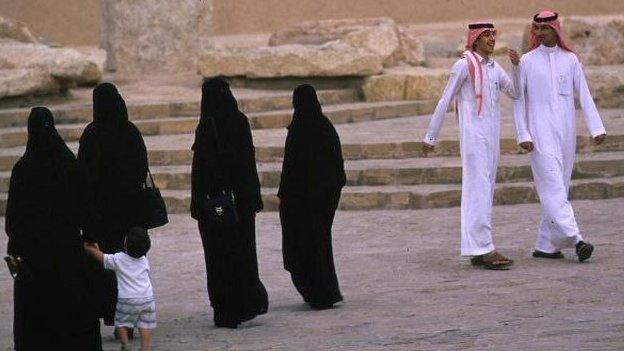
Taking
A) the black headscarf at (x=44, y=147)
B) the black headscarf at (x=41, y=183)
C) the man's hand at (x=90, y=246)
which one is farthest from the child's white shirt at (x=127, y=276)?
the black headscarf at (x=44, y=147)

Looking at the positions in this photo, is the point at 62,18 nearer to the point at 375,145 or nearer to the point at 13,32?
the point at 13,32

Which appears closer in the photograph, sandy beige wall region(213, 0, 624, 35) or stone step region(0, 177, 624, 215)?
stone step region(0, 177, 624, 215)

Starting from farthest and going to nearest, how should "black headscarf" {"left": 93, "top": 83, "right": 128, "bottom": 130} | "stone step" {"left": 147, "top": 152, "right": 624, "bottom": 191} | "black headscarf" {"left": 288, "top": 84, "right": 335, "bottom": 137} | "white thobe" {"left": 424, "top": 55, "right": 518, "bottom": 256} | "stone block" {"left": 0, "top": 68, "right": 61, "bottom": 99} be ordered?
"stone block" {"left": 0, "top": 68, "right": 61, "bottom": 99} < "stone step" {"left": 147, "top": 152, "right": 624, "bottom": 191} < "white thobe" {"left": 424, "top": 55, "right": 518, "bottom": 256} < "black headscarf" {"left": 288, "top": 84, "right": 335, "bottom": 137} < "black headscarf" {"left": 93, "top": 83, "right": 128, "bottom": 130}

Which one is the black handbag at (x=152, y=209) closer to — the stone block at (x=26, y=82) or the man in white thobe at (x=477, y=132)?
the man in white thobe at (x=477, y=132)

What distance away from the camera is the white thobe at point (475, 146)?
32.3 ft

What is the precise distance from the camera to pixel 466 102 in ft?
32.5

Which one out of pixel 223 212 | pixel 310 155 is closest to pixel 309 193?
pixel 310 155

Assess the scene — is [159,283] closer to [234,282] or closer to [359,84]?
[234,282]

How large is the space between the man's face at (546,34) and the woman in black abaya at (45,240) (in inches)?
142

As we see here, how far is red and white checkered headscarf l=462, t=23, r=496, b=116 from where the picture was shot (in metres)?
9.86

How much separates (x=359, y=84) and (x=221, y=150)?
835 cm

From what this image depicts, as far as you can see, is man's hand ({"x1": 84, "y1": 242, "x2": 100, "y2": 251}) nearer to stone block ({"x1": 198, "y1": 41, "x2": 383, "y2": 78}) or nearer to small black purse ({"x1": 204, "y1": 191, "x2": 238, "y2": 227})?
small black purse ({"x1": 204, "y1": 191, "x2": 238, "y2": 227})

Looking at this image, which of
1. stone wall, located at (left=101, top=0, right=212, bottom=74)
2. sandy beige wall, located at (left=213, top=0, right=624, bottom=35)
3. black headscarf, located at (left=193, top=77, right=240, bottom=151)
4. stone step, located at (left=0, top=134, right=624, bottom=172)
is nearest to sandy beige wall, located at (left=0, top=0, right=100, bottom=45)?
sandy beige wall, located at (left=213, top=0, right=624, bottom=35)

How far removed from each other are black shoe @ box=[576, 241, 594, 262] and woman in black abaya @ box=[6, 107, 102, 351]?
3445 mm
